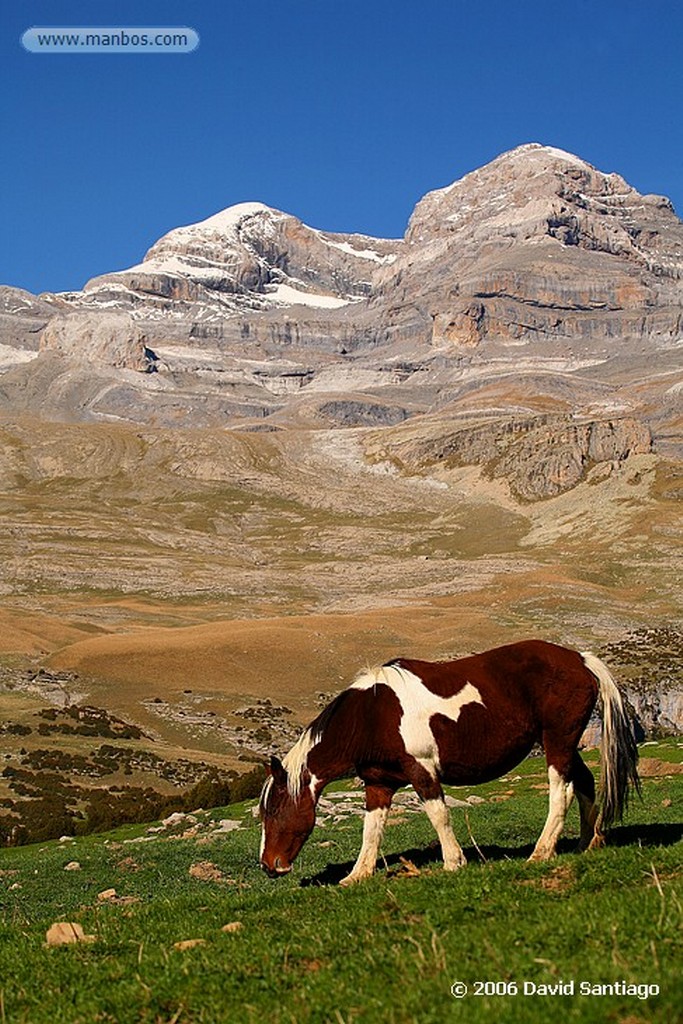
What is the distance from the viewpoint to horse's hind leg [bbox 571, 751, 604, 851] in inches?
527

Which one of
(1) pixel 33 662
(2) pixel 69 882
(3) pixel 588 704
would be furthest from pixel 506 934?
(1) pixel 33 662

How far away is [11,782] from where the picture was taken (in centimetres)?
4288

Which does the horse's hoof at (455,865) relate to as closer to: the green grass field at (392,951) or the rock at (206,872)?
the green grass field at (392,951)

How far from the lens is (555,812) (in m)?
13.1

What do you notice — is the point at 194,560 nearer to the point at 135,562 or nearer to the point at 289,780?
the point at 135,562

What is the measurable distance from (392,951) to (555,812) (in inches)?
210

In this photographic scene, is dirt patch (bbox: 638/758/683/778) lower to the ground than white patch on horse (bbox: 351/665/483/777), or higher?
lower

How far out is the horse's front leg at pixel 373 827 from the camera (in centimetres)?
1330

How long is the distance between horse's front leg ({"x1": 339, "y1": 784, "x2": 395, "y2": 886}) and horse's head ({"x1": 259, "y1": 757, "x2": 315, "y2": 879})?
764mm

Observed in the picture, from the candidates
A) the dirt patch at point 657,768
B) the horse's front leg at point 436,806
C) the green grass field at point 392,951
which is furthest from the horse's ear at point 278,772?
the dirt patch at point 657,768

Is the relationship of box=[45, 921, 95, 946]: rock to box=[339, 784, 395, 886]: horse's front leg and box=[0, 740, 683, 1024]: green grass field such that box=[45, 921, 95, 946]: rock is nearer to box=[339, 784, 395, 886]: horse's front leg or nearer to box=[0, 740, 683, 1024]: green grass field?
box=[0, 740, 683, 1024]: green grass field

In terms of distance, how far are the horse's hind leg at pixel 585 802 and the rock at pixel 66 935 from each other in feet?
21.1

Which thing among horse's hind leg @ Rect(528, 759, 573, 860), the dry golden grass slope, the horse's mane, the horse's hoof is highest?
the horse's mane

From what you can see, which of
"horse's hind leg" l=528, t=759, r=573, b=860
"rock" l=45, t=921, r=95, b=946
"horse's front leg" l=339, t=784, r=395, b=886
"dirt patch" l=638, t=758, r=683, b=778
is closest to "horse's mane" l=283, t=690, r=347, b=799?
"horse's front leg" l=339, t=784, r=395, b=886
